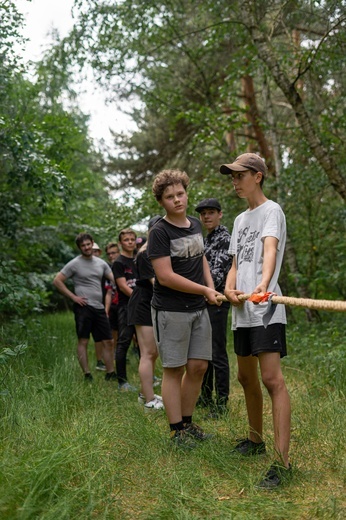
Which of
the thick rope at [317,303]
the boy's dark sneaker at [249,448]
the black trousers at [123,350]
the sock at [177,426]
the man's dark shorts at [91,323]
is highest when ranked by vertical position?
the thick rope at [317,303]

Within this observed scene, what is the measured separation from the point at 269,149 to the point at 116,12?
5.82 m

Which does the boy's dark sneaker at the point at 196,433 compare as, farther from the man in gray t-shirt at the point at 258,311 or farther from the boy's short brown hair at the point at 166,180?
the boy's short brown hair at the point at 166,180

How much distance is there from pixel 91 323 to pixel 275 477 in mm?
4439

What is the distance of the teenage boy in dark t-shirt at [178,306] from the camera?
421cm

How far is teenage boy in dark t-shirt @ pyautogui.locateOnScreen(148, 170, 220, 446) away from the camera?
13.8 feet

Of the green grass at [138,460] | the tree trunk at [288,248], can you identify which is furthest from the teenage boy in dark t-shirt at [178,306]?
the tree trunk at [288,248]

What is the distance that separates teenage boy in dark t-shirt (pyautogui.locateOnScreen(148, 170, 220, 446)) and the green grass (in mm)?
283

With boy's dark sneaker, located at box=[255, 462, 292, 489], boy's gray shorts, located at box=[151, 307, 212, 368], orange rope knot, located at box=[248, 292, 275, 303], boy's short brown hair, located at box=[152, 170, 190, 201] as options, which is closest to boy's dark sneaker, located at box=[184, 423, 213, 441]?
boy's gray shorts, located at box=[151, 307, 212, 368]

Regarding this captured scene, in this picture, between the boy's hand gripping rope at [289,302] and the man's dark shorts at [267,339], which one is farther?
the man's dark shorts at [267,339]

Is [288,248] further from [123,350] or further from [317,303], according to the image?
[317,303]

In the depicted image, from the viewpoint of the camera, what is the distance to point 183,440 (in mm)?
4094

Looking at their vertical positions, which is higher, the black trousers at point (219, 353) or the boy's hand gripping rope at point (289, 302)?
the boy's hand gripping rope at point (289, 302)

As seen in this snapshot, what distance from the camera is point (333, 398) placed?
202 inches

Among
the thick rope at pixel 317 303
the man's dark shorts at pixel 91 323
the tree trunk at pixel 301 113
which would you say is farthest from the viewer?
the tree trunk at pixel 301 113
